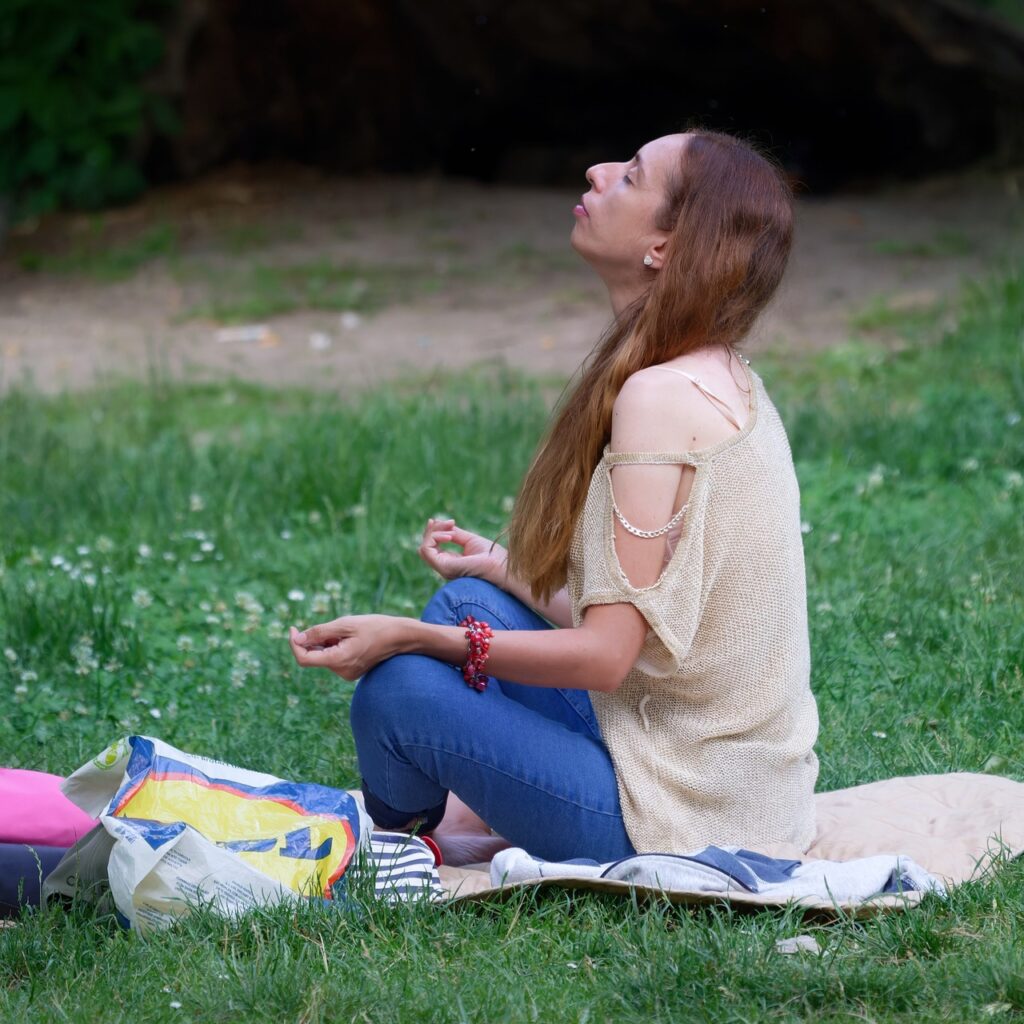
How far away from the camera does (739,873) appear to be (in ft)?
8.57

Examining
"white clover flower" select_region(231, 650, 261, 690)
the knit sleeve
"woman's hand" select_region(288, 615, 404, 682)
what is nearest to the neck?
the knit sleeve

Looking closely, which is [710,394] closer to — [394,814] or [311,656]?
[311,656]

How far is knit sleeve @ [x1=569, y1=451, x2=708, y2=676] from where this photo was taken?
259cm

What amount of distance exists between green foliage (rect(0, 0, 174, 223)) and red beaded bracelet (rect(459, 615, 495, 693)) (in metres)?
8.71

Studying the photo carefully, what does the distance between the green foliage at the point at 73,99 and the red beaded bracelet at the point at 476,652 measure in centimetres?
871

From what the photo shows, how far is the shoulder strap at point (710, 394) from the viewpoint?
265 cm

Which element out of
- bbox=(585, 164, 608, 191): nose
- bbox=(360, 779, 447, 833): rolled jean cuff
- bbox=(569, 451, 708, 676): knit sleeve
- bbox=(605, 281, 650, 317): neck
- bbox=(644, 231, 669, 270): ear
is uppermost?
bbox=(585, 164, 608, 191): nose

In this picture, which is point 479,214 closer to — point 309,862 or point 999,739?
point 999,739

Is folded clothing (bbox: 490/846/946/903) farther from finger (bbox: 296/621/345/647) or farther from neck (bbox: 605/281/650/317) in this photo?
neck (bbox: 605/281/650/317)

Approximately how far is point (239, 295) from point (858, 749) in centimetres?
667

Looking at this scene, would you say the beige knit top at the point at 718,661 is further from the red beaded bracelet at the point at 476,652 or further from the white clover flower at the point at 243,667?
the white clover flower at the point at 243,667

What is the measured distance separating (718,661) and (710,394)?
467 mm

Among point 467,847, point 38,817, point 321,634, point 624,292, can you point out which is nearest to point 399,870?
point 467,847

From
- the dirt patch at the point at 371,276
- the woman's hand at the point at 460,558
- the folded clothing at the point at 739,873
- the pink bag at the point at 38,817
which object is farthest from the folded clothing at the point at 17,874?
the dirt patch at the point at 371,276
